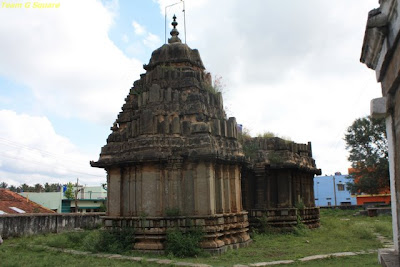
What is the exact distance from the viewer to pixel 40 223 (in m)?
19.0

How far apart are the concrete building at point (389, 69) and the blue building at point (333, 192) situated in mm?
55944

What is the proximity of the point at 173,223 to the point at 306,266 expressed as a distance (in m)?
4.54

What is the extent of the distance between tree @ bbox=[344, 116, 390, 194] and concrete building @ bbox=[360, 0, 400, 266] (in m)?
33.4

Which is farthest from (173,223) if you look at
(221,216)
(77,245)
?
(77,245)

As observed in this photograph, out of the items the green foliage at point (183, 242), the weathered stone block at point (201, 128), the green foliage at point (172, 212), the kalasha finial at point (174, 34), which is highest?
the kalasha finial at point (174, 34)

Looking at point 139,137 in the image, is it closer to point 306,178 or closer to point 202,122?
point 202,122

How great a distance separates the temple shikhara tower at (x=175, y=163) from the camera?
492 inches

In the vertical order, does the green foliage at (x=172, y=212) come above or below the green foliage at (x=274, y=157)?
below

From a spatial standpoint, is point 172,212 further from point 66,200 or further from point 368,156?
point 66,200

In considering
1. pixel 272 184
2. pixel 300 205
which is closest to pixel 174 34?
pixel 272 184

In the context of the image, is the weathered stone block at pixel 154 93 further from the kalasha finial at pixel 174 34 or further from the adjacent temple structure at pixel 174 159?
the kalasha finial at pixel 174 34

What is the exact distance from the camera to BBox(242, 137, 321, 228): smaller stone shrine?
17.7m

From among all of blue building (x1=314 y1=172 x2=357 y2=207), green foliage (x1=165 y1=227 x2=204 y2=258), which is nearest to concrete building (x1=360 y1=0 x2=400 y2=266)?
green foliage (x1=165 y1=227 x2=204 y2=258)

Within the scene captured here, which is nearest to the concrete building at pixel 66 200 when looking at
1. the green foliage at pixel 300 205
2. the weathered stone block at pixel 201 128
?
the green foliage at pixel 300 205
